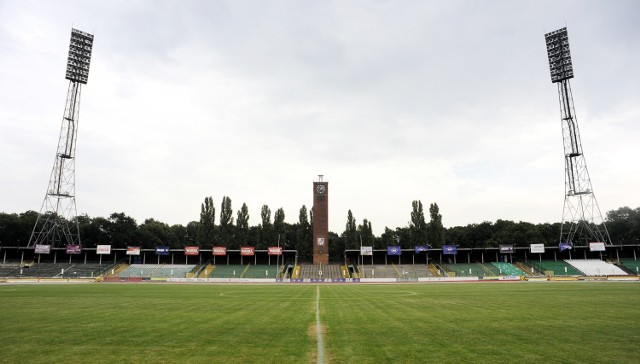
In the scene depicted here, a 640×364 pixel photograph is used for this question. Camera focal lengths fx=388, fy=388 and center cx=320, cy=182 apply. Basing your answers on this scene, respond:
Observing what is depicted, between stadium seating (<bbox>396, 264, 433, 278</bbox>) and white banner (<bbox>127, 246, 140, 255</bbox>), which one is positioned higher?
white banner (<bbox>127, 246, 140, 255</bbox>)

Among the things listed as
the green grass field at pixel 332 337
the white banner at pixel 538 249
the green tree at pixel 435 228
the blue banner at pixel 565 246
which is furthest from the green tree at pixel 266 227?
the green grass field at pixel 332 337

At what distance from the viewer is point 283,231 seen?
106500 millimetres

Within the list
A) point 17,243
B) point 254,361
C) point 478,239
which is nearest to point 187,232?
point 17,243

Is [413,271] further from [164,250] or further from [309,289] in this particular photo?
[164,250]

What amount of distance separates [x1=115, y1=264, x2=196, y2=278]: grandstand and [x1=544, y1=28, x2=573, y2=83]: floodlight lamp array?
8823cm

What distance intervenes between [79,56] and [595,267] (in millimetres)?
114688

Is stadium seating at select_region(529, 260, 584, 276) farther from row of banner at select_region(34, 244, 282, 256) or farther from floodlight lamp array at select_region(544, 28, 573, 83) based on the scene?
row of banner at select_region(34, 244, 282, 256)

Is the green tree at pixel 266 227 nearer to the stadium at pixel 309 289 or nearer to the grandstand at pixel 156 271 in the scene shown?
the stadium at pixel 309 289

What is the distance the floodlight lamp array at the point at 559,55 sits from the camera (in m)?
75.5

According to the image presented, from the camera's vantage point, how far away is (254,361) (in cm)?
926

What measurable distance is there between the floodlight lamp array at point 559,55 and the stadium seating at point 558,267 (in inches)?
1530

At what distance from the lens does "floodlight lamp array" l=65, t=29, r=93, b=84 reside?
77812 mm

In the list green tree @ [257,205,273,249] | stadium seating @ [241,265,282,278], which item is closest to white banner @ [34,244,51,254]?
stadium seating @ [241,265,282,278]

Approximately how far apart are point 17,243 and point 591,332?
426 ft
